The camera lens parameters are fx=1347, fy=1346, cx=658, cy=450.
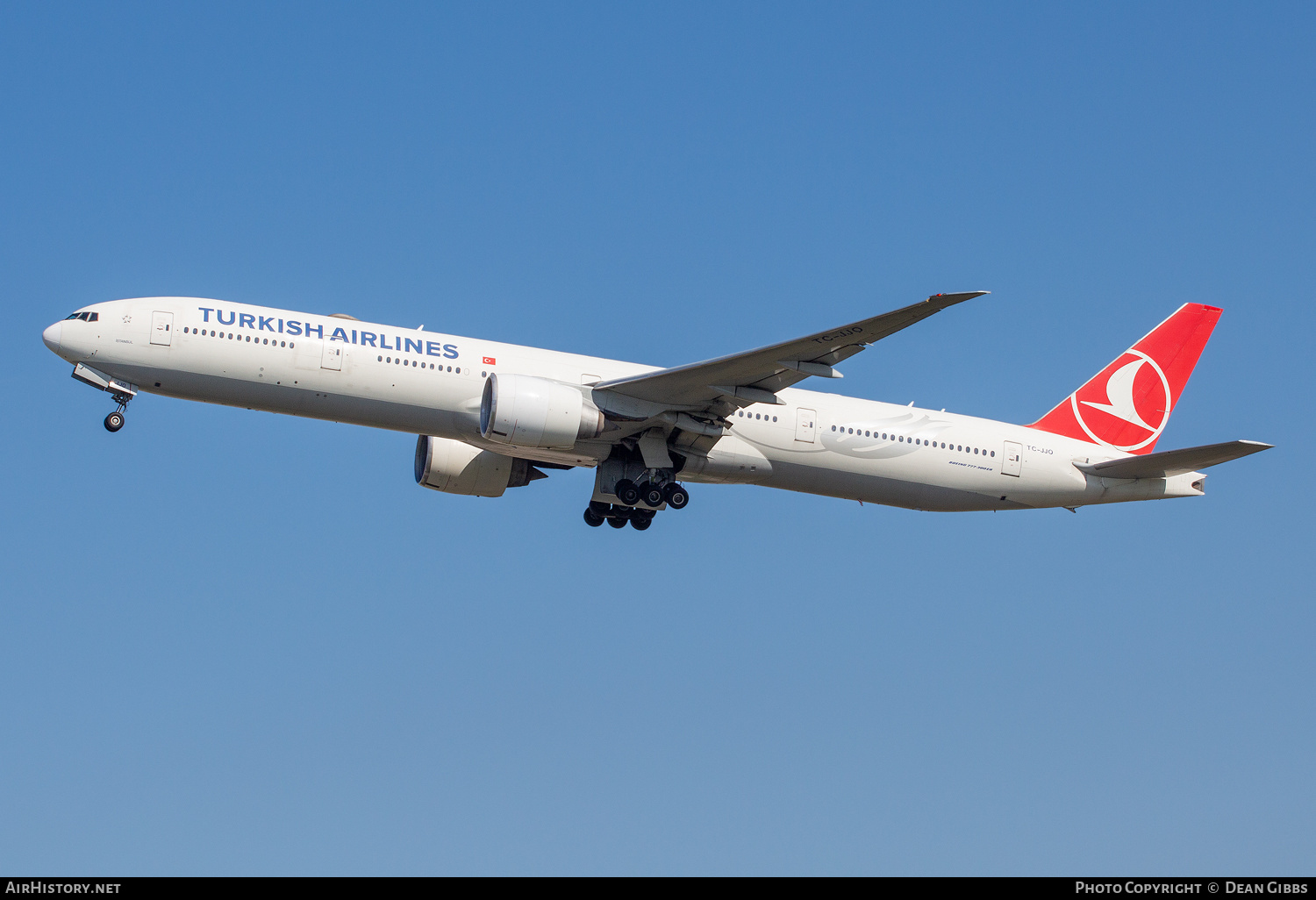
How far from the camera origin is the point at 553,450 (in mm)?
31406

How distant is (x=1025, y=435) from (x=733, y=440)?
834 centimetres

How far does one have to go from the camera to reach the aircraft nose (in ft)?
99.2

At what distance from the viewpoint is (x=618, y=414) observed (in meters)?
31.4

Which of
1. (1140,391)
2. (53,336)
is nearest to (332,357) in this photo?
(53,336)

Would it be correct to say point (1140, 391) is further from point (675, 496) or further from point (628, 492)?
point (628, 492)

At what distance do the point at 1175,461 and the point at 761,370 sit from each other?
11.0m

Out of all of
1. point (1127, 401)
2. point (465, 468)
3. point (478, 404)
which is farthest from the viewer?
point (1127, 401)

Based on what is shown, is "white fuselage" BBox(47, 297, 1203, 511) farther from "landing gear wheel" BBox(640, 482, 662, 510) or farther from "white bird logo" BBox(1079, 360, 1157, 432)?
"white bird logo" BBox(1079, 360, 1157, 432)

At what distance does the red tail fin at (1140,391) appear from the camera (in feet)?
122

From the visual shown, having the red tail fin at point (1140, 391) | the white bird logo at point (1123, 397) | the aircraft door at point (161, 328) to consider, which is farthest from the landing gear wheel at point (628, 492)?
the white bird logo at point (1123, 397)

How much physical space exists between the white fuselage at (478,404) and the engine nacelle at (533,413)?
91 cm

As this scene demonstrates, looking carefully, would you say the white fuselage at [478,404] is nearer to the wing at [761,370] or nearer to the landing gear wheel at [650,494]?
the landing gear wheel at [650,494]

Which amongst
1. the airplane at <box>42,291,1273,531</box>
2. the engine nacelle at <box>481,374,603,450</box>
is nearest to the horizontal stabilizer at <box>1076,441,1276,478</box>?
the airplane at <box>42,291,1273,531</box>
